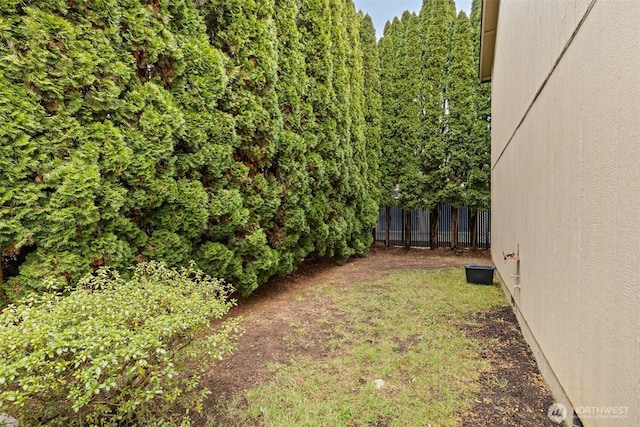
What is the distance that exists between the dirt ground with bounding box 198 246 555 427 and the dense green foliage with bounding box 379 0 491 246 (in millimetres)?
5150

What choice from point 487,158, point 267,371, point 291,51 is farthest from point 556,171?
point 487,158

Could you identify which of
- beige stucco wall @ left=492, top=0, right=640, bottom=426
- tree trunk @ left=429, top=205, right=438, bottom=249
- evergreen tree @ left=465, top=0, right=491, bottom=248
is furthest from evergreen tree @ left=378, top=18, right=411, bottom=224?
beige stucco wall @ left=492, top=0, right=640, bottom=426

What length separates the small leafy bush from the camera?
57.7 inches

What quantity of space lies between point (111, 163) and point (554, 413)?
12.8 feet

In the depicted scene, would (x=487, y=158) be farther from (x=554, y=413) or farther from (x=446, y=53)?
(x=554, y=413)

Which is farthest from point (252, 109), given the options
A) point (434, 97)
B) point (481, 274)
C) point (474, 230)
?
point (474, 230)

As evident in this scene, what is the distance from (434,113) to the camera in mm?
9891

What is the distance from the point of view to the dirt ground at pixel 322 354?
7.21ft

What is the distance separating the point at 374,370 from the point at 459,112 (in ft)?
29.3

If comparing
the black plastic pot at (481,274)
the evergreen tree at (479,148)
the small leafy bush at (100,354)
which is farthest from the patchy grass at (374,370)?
the evergreen tree at (479,148)

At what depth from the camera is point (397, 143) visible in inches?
405

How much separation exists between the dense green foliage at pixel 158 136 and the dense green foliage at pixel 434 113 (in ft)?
15.3

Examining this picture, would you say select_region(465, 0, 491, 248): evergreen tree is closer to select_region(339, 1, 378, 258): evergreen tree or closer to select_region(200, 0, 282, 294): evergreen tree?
select_region(339, 1, 378, 258): evergreen tree

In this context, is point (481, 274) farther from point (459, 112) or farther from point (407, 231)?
point (459, 112)
